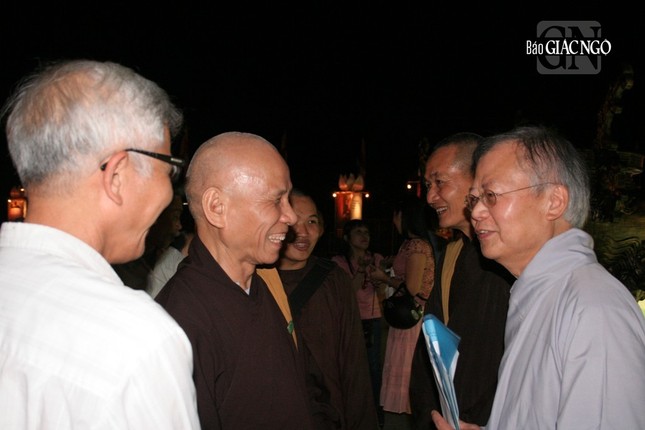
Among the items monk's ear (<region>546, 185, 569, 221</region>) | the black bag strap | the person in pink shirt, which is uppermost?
monk's ear (<region>546, 185, 569, 221</region>)

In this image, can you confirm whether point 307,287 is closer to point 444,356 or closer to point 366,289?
point 444,356

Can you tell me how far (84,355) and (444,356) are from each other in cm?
128

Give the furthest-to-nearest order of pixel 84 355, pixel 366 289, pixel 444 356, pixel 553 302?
1. pixel 366 289
2. pixel 444 356
3. pixel 553 302
4. pixel 84 355

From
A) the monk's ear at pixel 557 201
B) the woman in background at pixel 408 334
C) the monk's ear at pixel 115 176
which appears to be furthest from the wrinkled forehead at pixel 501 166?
the woman in background at pixel 408 334

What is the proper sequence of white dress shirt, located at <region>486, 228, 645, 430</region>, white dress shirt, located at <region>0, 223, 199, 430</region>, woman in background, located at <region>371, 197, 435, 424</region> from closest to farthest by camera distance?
white dress shirt, located at <region>0, 223, 199, 430</region>, white dress shirt, located at <region>486, 228, 645, 430</region>, woman in background, located at <region>371, 197, 435, 424</region>

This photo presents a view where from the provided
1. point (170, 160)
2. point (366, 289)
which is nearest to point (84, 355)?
point (170, 160)

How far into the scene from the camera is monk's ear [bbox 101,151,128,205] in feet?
3.91

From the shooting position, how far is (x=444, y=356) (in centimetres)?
185

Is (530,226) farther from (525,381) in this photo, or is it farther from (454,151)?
(454,151)

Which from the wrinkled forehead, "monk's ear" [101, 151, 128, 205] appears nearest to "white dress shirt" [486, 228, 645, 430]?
the wrinkled forehead

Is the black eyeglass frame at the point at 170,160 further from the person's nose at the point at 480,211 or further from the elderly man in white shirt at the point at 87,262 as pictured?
the person's nose at the point at 480,211

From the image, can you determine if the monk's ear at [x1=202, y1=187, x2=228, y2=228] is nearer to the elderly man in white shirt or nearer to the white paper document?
the elderly man in white shirt

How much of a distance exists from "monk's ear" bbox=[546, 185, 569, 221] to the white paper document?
0.62 meters

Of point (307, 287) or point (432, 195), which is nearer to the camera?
point (307, 287)
